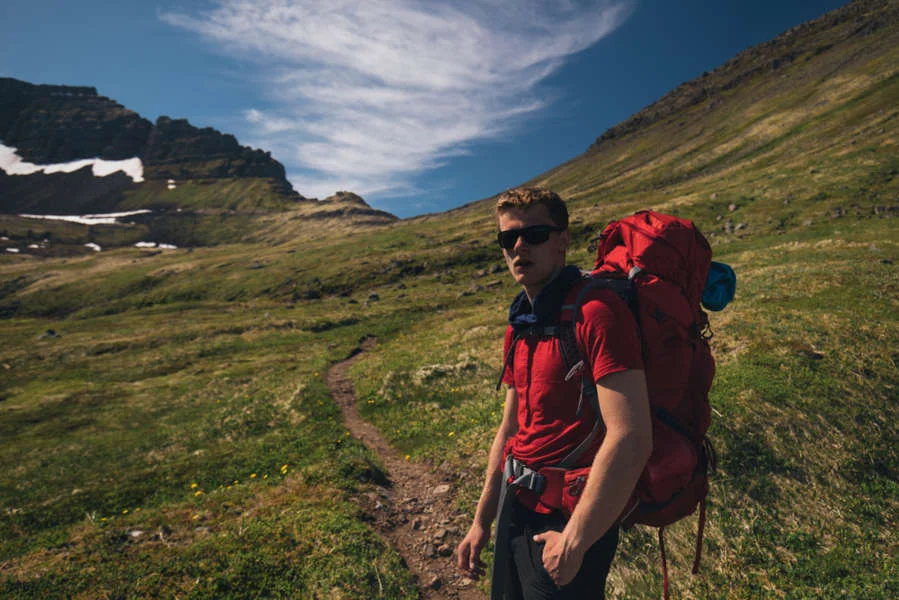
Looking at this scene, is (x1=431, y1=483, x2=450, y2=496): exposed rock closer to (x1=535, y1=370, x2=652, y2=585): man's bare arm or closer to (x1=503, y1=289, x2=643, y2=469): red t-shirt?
(x1=503, y1=289, x2=643, y2=469): red t-shirt

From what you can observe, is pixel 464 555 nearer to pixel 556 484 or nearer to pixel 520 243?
pixel 556 484

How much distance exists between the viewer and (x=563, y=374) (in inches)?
136

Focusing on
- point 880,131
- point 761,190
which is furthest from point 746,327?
point 880,131

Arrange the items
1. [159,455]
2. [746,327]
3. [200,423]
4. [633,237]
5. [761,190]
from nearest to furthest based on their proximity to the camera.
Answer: [633,237] → [746,327] → [159,455] → [200,423] → [761,190]

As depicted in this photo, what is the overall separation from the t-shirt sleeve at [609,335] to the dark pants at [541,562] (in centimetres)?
151

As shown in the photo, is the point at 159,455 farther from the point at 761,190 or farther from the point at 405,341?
the point at 761,190

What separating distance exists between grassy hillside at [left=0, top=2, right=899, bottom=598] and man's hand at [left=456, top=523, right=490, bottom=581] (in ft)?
13.3

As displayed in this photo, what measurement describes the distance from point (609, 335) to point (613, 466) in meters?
0.84

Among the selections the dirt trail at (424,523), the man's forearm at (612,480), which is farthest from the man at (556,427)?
the dirt trail at (424,523)

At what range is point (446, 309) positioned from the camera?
4488cm

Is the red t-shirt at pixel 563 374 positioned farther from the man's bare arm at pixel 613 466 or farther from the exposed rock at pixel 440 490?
the exposed rock at pixel 440 490

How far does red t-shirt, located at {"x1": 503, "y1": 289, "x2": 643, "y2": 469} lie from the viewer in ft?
9.60

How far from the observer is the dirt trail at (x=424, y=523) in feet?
27.7

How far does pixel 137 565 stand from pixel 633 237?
1140 centimetres
